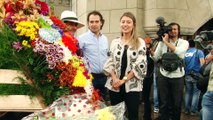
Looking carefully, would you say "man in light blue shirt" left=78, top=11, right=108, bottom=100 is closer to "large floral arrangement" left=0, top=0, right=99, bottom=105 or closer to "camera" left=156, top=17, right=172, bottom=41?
"camera" left=156, top=17, right=172, bottom=41

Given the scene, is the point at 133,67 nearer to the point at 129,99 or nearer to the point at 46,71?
the point at 129,99

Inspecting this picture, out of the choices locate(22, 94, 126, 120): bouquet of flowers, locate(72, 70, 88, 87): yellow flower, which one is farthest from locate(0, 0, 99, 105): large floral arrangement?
locate(22, 94, 126, 120): bouquet of flowers

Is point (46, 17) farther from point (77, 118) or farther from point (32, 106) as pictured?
point (77, 118)

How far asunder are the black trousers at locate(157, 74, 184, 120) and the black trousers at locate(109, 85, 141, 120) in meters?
1.49

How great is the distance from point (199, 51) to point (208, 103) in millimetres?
3086

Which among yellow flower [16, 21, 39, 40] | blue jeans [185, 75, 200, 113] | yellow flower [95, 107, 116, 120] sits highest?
yellow flower [16, 21, 39, 40]

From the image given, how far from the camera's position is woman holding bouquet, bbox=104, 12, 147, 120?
169 inches

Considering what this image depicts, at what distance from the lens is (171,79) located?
5703mm

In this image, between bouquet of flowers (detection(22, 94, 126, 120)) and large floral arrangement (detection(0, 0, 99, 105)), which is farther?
large floral arrangement (detection(0, 0, 99, 105))

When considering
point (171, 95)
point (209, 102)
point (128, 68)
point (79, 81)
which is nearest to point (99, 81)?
point (128, 68)

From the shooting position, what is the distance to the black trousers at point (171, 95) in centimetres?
570

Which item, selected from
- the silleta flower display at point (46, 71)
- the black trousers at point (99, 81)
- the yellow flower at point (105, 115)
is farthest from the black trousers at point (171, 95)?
the yellow flower at point (105, 115)

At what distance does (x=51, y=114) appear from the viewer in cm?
283

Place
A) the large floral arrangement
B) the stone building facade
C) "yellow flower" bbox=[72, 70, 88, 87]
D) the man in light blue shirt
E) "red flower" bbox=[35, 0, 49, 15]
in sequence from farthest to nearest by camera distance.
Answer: the stone building facade → the man in light blue shirt → "red flower" bbox=[35, 0, 49, 15] → "yellow flower" bbox=[72, 70, 88, 87] → the large floral arrangement
